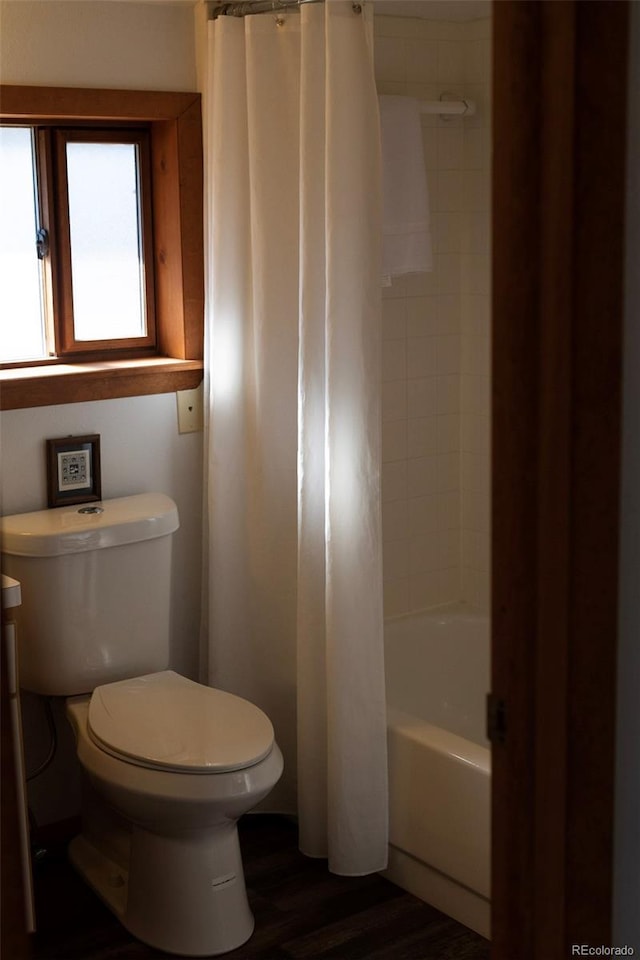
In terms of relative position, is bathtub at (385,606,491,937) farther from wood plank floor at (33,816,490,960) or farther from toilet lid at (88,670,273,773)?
toilet lid at (88,670,273,773)

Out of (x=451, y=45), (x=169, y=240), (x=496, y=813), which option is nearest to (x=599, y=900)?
(x=496, y=813)

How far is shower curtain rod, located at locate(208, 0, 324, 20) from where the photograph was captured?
2.79 metres

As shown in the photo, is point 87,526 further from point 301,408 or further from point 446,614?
point 446,614

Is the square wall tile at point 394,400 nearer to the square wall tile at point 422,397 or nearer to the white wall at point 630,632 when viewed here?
the square wall tile at point 422,397

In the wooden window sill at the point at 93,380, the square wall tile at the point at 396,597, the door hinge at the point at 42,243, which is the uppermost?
the door hinge at the point at 42,243

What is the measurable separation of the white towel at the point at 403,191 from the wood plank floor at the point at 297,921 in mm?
1506

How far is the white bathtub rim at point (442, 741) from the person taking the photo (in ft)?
8.63

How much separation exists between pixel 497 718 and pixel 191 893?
4.60 feet

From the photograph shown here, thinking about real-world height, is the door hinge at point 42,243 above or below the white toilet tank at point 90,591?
above

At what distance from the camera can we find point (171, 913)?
8.52ft

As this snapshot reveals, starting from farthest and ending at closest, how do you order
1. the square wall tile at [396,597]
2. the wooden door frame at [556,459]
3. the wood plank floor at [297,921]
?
the square wall tile at [396,597]
the wood plank floor at [297,921]
the wooden door frame at [556,459]

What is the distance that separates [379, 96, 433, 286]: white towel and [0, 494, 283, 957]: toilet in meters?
0.87

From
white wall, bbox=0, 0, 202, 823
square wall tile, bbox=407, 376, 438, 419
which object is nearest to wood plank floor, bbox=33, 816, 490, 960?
white wall, bbox=0, 0, 202, 823

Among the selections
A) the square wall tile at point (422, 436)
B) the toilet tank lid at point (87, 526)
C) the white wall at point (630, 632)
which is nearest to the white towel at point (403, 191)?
the square wall tile at point (422, 436)
